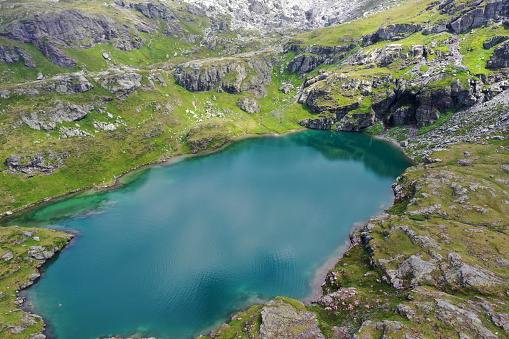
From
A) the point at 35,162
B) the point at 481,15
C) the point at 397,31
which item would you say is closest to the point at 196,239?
the point at 35,162

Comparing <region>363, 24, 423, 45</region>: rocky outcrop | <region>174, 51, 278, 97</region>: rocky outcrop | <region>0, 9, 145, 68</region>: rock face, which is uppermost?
<region>0, 9, 145, 68</region>: rock face

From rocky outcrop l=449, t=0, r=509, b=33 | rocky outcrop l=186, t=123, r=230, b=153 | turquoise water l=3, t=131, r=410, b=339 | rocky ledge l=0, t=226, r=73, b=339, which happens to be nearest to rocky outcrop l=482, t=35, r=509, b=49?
rocky outcrop l=449, t=0, r=509, b=33

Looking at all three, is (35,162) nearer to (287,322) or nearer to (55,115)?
(55,115)

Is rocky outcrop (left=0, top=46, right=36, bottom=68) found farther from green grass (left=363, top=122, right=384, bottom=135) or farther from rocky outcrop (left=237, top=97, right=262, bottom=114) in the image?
green grass (left=363, top=122, right=384, bottom=135)

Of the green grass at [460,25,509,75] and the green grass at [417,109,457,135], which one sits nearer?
the green grass at [417,109,457,135]

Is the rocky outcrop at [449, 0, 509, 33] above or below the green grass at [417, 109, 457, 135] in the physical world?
above

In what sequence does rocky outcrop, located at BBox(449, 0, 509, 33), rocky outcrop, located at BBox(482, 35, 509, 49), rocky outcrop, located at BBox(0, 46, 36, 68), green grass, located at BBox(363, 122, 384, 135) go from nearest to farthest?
rocky outcrop, located at BBox(482, 35, 509, 49) < green grass, located at BBox(363, 122, 384, 135) < rocky outcrop, located at BBox(0, 46, 36, 68) < rocky outcrop, located at BBox(449, 0, 509, 33)

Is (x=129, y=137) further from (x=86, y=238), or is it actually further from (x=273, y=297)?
(x=273, y=297)
